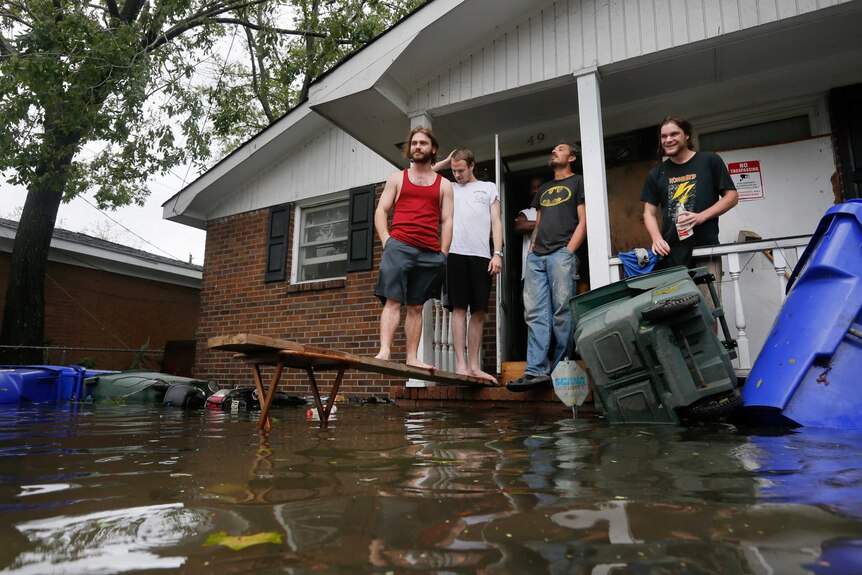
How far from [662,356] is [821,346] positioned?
2.07ft

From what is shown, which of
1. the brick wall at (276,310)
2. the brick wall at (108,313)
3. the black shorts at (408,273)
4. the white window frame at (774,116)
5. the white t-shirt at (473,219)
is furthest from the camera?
the brick wall at (108,313)

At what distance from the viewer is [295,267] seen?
741cm

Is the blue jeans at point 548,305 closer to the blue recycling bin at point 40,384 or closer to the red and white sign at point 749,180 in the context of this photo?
the red and white sign at point 749,180

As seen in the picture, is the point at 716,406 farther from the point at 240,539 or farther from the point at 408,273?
the point at 240,539

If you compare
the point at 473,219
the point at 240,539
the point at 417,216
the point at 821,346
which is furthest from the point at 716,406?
the point at 240,539

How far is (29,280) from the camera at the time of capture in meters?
9.34

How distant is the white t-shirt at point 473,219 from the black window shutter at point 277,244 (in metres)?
3.87

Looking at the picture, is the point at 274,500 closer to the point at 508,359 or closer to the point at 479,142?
the point at 508,359

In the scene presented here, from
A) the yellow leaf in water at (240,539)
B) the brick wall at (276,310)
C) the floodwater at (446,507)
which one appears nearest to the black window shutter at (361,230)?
the brick wall at (276,310)

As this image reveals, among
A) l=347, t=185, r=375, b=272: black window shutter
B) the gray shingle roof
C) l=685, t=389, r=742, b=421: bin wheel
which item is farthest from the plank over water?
the gray shingle roof

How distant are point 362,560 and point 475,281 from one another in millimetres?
3350

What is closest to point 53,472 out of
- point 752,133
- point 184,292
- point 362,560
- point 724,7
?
point 362,560

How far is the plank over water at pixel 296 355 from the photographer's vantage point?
2492mm

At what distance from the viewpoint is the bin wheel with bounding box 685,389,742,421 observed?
2473mm
